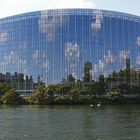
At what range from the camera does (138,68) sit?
7677 inches

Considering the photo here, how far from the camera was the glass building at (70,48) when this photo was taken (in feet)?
623

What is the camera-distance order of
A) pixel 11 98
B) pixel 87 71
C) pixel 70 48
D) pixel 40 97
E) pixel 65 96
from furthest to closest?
pixel 70 48, pixel 87 71, pixel 65 96, pixel 11 98, pixel 40 97

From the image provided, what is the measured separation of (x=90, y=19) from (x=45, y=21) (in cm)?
1991

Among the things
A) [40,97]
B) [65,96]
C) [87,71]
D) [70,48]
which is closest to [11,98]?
[40,97]

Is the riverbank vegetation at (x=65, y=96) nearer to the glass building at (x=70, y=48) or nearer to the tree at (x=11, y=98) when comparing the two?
the tree at (x=11, y=98)

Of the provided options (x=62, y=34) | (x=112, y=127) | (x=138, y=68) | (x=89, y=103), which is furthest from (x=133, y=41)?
(x=112, y=127)

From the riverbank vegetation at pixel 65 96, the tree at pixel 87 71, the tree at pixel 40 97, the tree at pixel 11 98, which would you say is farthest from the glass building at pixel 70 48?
the tree at pixel 11 98

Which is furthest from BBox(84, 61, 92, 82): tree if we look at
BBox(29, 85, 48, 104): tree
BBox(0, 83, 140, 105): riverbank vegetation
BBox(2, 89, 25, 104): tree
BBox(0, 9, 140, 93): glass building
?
BBox(2, 89, 25, 104): tree

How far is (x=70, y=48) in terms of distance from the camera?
190500mm

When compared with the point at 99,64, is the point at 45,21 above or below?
above

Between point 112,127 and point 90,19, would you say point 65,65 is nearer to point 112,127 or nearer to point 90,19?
point 90,19

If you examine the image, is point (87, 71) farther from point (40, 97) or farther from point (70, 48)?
point (40, 97)

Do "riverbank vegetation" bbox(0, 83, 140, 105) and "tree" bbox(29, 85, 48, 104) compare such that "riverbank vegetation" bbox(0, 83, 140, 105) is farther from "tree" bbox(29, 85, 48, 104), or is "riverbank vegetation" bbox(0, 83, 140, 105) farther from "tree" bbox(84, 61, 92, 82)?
"tree" bbox(84, 61, 92, 82)

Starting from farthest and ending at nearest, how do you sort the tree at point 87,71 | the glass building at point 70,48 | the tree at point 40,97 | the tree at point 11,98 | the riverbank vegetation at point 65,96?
the glass building at point 70,48 → the tree at point 87,71 → the riverbank vegetation at point 65,96 → the tree at point 11,98 → the tree at point 40,97
